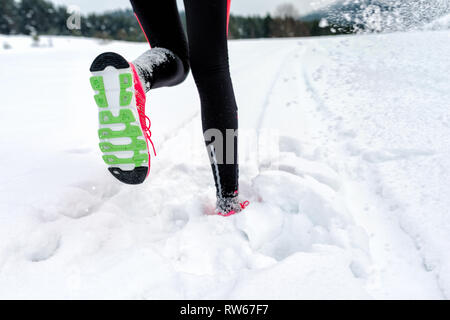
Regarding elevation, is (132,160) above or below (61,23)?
below

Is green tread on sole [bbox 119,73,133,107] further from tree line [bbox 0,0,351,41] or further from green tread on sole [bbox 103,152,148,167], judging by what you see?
tree line [bbox 0,0,351,41]

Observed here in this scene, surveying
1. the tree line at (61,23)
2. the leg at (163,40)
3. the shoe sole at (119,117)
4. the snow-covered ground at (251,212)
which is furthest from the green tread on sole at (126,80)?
the tree line at (61,23)

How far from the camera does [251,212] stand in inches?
31.6

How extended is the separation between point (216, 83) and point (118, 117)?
27 cm

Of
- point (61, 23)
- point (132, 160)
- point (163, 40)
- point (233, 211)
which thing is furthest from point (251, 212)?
point (61, 23)

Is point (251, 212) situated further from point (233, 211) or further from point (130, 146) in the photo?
point (130, 146)

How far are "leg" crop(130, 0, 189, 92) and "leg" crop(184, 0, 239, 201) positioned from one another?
0.16 m

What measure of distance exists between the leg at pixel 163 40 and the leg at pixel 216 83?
158mm

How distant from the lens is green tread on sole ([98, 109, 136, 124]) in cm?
76

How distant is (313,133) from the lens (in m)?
1.38

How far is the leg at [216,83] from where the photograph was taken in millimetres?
702
